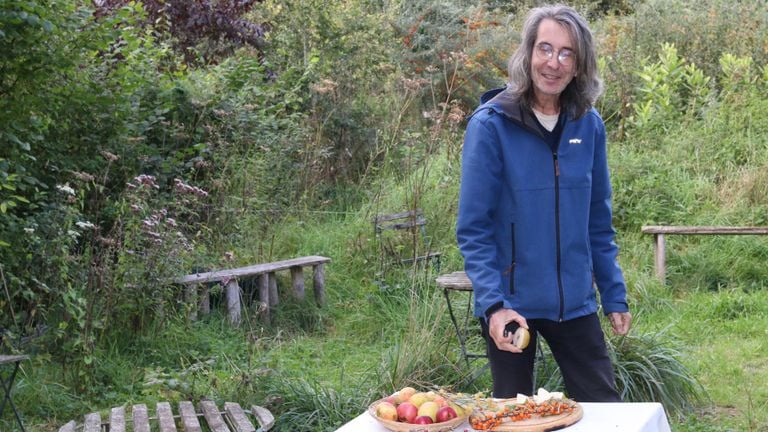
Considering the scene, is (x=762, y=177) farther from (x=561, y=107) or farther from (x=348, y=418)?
(x=561, y=107)

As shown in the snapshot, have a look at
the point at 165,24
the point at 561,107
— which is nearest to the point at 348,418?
the point at 561,107

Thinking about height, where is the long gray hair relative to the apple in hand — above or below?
above

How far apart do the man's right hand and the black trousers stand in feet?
0.59

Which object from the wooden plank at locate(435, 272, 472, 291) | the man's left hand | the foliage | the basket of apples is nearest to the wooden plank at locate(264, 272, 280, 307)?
the wooden plank at locate(435, 272, 472, 291)

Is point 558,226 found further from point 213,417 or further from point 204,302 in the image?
point 204,302

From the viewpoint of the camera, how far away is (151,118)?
8.96 m

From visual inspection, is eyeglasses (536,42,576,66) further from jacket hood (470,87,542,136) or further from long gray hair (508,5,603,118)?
jacket hood (470,87,542,136)

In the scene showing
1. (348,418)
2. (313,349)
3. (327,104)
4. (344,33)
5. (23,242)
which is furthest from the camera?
(344,33)

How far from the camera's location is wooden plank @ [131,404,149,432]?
5.35 metres

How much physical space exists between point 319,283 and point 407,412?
19.7 ft

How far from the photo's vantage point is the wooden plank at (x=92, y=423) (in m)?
5.40

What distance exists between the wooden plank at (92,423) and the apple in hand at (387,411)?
2684 mm

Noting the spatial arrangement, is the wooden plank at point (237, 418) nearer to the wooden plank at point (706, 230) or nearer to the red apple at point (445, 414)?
the red apple at point (445, 414)

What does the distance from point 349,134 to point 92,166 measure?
4957mm
